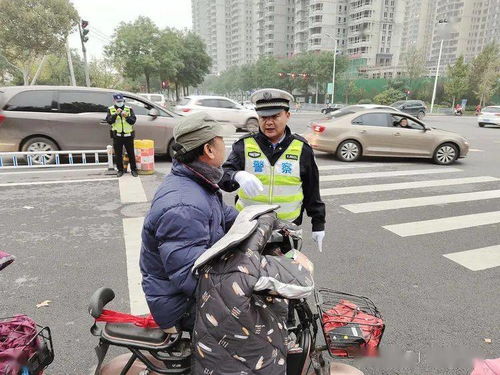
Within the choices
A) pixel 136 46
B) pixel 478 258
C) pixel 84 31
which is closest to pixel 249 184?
pixel 478 258

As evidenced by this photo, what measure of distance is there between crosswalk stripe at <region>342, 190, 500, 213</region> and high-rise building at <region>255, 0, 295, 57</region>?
336 ft

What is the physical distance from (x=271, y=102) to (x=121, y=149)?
6069mm

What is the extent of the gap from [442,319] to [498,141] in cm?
1597

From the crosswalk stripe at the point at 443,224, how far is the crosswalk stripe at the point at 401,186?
185 cm

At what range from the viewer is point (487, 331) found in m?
3.04

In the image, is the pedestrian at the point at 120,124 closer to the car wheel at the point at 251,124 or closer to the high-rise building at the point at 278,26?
the car wheel at the point at 251,124

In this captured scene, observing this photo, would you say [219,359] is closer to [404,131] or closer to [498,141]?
[404,131]

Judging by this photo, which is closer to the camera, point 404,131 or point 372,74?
point 404,131

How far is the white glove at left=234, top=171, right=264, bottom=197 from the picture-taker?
8.48 ft

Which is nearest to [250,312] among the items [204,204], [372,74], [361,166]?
[204,204]

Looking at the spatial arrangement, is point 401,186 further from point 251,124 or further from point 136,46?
point 136,46

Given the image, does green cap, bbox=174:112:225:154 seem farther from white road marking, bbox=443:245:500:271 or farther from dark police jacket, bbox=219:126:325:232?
white road marking, bbox=443:245:500:271

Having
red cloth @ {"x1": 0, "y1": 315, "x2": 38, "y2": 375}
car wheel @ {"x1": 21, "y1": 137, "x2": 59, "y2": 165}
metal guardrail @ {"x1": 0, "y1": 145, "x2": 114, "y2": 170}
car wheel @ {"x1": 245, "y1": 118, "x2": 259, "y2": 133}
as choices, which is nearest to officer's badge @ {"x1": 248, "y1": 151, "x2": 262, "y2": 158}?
red cloth @ {"x1": 0, "y1": 315, "x2": 38, "y2": 375}

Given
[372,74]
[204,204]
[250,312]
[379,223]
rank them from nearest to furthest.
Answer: [250,312] → [204,204] → [379,223] → [372,74]
